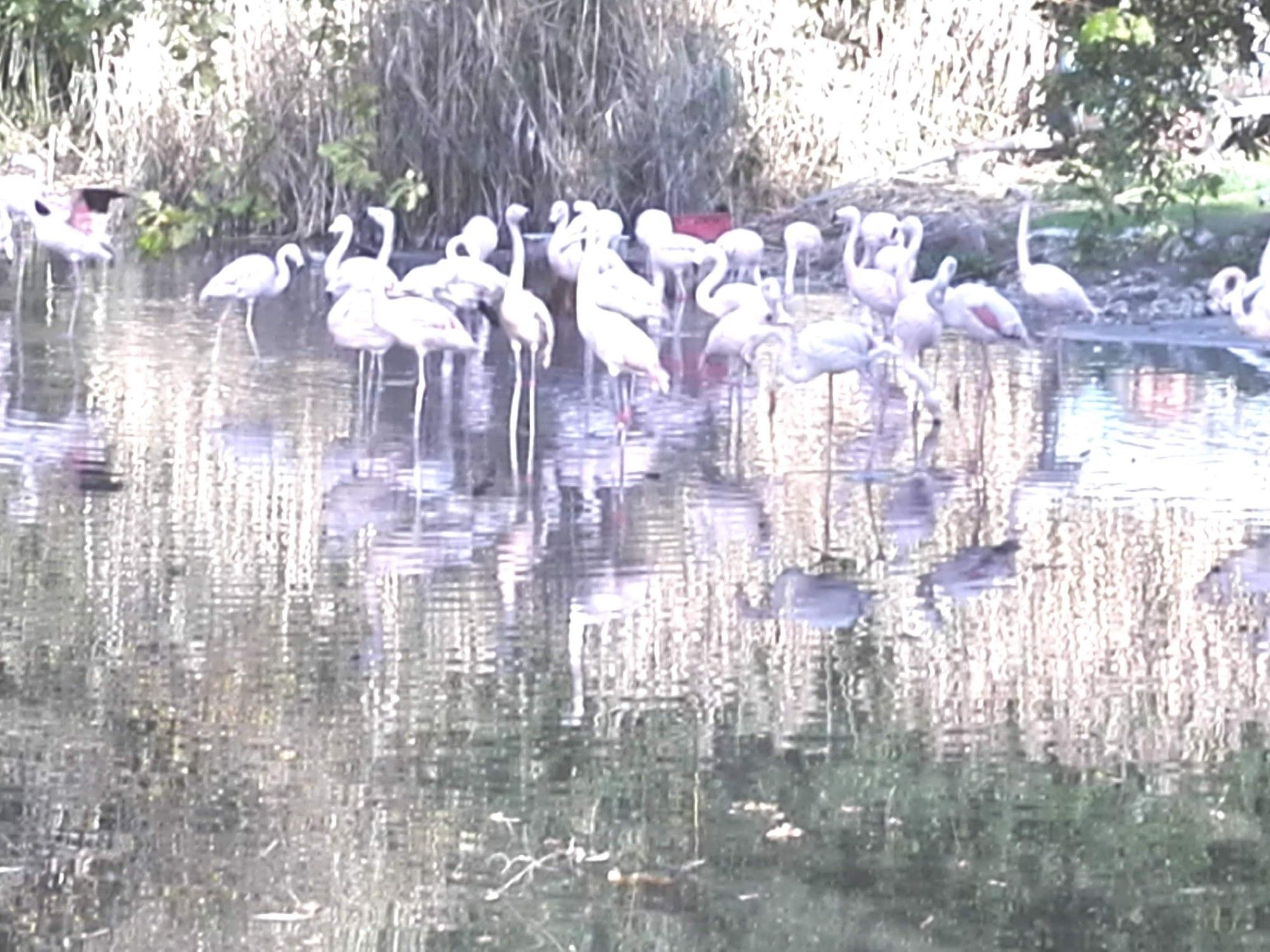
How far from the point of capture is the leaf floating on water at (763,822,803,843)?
5.71 meters

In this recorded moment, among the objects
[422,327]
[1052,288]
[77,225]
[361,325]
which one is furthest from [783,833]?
[77,225]

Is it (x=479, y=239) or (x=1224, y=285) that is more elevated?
(x=479, y=239)

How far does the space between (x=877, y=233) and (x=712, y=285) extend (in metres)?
2.54

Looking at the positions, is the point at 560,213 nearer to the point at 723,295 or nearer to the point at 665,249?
the point at 665,249

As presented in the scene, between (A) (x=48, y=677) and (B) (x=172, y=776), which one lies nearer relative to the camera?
(B) (x=172, y=776)

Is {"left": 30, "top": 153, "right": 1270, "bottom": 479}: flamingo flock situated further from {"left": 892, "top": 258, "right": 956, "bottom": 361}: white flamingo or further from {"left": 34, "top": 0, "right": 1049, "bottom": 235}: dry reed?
{"left": 34, "top": 0, "right": 1049, "bottom": 235}: dry reed

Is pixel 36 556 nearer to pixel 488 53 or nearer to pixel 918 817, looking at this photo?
pixel 918 817

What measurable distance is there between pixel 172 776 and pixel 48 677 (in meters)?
1.04

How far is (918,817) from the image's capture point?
5.88 m

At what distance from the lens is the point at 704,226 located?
65.2 feet

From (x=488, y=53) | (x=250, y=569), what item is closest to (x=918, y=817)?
(x=250, y=569)

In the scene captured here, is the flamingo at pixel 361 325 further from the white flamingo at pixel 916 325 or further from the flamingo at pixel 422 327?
the white flamingo at pixel 916 325

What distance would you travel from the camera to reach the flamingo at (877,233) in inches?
661

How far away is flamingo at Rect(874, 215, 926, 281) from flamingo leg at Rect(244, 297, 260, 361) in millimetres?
3391
